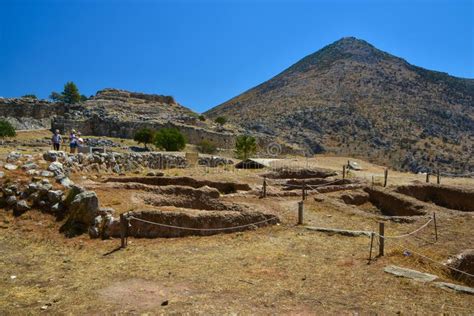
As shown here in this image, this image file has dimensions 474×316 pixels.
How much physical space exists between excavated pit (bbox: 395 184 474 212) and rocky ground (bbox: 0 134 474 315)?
3.68 metres

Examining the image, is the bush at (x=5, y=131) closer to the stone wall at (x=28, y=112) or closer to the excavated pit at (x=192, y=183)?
the stone wall at (x=28, y=112)

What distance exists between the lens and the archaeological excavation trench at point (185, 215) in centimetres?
1068

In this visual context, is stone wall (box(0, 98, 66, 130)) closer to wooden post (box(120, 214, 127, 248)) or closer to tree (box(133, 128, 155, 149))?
tree (box(133, 128, 155, 149))

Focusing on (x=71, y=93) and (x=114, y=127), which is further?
(x=71, y=93)

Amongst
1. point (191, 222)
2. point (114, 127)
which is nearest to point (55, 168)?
point (191, 222)

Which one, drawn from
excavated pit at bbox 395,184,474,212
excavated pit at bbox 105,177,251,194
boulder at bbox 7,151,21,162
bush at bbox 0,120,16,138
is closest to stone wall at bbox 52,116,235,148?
bush at bbox 0,120,16,138

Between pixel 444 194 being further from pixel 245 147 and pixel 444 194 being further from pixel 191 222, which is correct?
pixel 245 147

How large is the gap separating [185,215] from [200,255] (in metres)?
2.14

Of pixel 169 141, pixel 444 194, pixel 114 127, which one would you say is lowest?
pixel 444 194

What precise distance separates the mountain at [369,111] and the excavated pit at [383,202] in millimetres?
38876

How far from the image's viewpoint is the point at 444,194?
19344mm

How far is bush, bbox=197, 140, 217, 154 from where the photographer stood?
44750 millimetres

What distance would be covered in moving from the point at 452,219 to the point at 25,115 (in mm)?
48920

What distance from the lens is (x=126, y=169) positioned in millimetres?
21172
